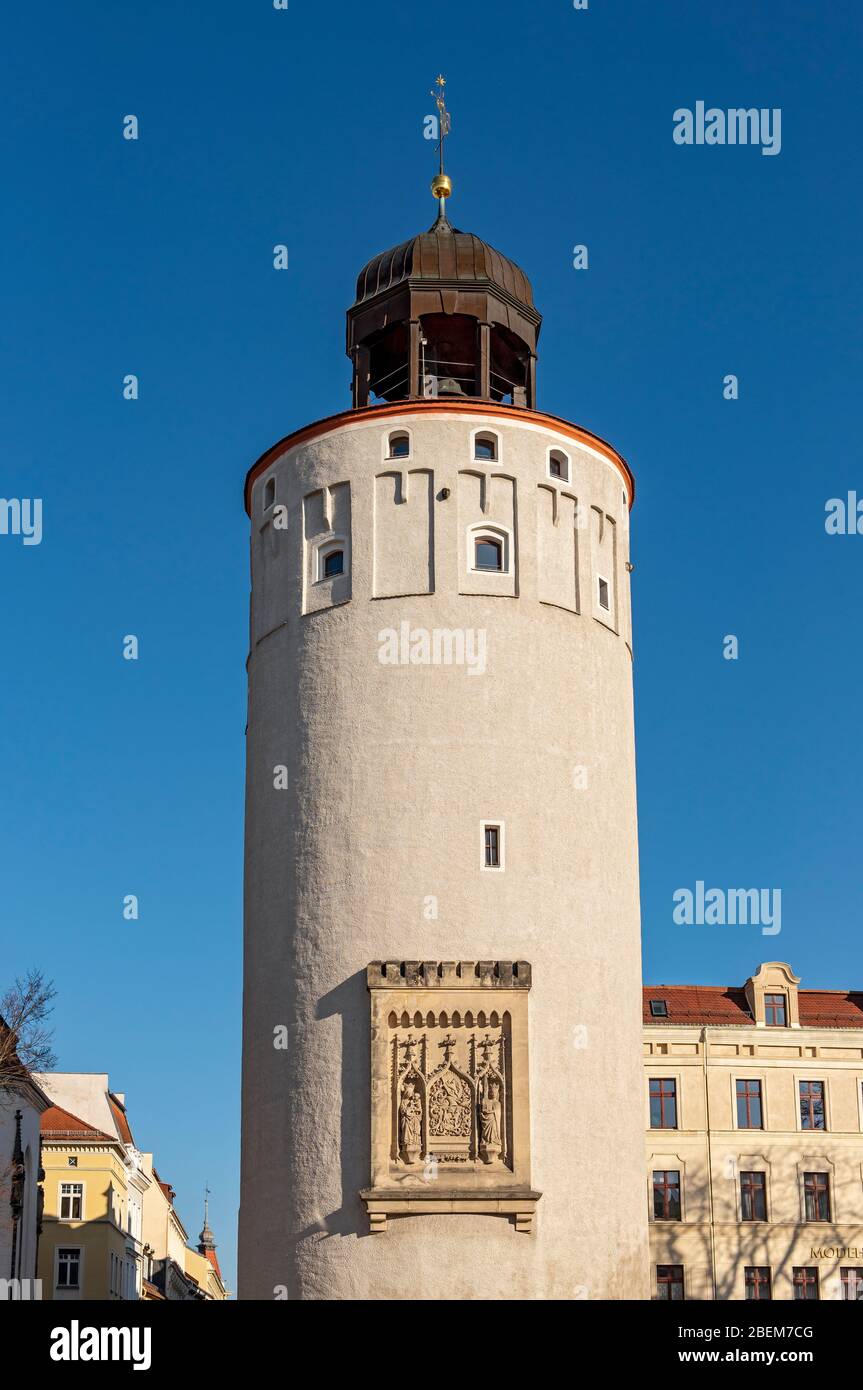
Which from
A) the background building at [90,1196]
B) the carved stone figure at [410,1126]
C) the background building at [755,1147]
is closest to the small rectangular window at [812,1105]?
the background building at [755,1147]

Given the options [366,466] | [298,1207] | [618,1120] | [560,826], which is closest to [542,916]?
[560,826]

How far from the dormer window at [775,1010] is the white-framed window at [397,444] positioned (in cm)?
1989

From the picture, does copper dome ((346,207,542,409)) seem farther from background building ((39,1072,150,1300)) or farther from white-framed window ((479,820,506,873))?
background building ((39,1072,150,1300))

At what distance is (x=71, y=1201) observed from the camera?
65938 mm

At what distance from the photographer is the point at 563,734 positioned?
1341 inches

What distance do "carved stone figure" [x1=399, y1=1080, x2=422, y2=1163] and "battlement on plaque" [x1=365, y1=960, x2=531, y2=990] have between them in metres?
1.84

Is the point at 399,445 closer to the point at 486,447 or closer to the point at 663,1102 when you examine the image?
the point at 486,447

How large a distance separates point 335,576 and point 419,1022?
8414 mm

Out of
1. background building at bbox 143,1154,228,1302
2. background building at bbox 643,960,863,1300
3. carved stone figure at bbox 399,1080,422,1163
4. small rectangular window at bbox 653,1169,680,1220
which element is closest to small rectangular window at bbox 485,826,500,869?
carved stone figure at bbox 399,1080,422,1163

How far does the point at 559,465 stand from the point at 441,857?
8.05 metres

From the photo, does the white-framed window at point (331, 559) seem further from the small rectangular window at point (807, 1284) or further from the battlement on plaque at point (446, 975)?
the small rectangular window at point (807, 1284)

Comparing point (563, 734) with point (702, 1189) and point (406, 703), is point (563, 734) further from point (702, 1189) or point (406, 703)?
point (702, 1189)
